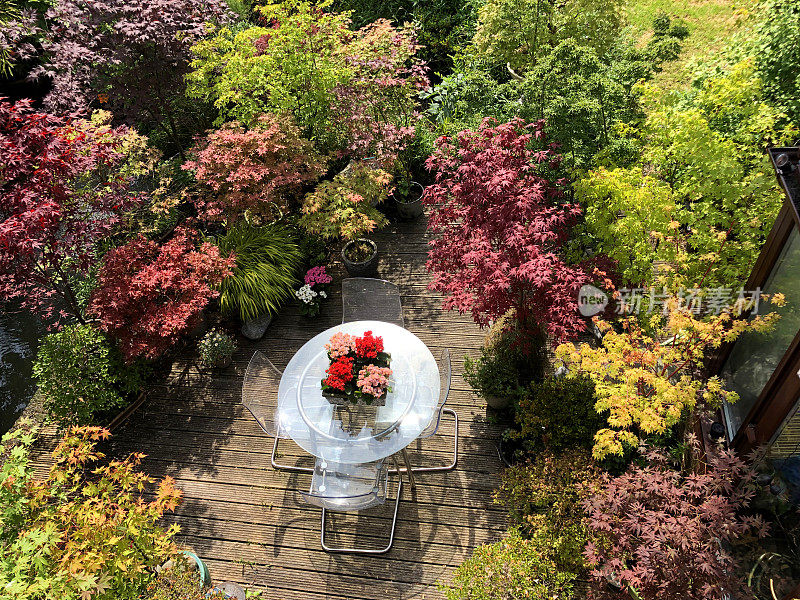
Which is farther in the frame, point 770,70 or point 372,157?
point 372,157

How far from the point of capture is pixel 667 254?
15.2ft

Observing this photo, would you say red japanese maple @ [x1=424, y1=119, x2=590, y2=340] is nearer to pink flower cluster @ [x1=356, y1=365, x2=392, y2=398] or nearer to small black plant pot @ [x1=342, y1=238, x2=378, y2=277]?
pink flower cluster @ [x1=356, y1=365, x2=392, y2=398]

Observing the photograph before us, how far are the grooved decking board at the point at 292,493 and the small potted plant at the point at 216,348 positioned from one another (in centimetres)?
16

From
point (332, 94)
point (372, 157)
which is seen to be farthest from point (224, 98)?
point (372, 157)

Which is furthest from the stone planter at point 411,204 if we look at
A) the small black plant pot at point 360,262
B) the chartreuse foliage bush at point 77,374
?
the chartreuse foliage bush at point 77,374

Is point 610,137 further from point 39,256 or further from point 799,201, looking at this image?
point 39,256

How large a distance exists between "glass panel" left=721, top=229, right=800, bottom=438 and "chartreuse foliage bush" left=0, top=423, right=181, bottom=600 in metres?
4.39

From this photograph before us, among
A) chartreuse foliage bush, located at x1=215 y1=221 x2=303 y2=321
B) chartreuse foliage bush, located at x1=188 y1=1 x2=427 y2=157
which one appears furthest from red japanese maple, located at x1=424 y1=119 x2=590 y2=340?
chartreuse foliage bush, located at x1=215 y1=221 x2=303 y2=321

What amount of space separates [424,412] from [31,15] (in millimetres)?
9283

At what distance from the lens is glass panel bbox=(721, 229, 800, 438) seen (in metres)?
3.71

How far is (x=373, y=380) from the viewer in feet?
13.8

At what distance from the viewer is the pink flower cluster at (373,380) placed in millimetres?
4195

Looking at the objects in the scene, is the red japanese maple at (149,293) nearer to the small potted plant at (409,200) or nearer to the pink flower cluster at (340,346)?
the pink flower cluster at (340,346)

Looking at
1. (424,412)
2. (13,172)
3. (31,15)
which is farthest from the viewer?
(31,15)
